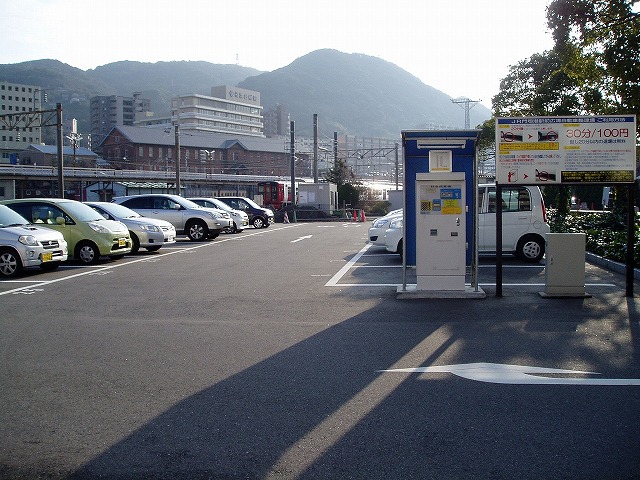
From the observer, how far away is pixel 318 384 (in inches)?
253

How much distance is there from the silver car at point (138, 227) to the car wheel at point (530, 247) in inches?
419

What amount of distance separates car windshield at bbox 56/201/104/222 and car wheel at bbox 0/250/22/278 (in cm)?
276

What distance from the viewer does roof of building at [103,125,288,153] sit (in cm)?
10144

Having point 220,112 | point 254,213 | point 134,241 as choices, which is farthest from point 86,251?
point 220,112

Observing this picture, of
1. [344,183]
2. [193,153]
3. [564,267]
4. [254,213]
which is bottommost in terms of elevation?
[564,267]

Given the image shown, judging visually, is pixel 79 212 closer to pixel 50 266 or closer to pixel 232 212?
pixel 50 266

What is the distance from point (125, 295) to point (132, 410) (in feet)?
23.3

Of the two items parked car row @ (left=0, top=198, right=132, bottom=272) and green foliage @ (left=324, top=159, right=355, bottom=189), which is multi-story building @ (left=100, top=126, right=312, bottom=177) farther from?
parked car row @ (left=0, top=198, right=132, bottom=272)

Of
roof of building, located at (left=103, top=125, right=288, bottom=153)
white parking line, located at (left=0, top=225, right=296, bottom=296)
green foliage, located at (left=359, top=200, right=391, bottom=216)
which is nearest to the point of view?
white parking line, located at (left=0, top=225, right=296, bottom=296)

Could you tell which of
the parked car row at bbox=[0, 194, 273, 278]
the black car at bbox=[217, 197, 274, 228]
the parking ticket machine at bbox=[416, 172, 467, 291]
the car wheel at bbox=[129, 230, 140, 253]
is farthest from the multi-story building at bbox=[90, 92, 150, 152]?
the parking ticket machine at bbox=[416, 172, 467, 291]

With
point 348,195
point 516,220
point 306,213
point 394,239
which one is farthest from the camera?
point 348,195

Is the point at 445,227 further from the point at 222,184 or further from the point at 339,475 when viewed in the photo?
the point at 222,184

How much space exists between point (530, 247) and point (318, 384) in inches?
441

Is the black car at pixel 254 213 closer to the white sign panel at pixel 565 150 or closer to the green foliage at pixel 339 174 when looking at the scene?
the white sign panel at pixel 565 150
